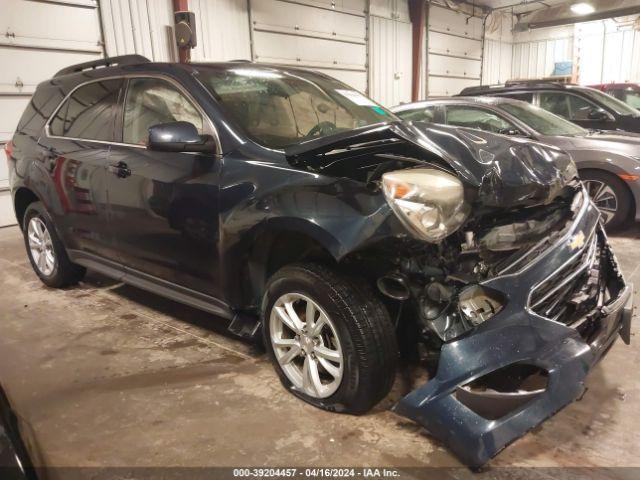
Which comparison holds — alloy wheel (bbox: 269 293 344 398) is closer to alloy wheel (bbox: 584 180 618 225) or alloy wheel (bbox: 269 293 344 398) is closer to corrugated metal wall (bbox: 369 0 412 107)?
alloy wheel (bbox: 584 180 618 225)

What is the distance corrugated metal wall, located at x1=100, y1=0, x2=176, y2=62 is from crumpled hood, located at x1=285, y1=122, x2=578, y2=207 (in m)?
6.00

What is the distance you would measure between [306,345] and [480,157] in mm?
1044

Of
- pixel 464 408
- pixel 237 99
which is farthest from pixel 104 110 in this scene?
pixel 464 408

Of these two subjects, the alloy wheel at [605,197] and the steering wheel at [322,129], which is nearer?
the steering wheel at [322,129]

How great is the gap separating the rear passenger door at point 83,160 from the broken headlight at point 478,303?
2.19m

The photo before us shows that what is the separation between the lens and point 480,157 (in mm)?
1910

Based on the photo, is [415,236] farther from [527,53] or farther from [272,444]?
[527,53]

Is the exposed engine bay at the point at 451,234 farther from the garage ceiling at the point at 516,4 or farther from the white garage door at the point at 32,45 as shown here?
the garage ceiling at the point at 516,4

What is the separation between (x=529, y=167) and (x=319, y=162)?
85cm

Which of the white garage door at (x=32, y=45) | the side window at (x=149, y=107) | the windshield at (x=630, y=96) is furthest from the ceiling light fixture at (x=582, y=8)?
the side window at (x=149, y=107)

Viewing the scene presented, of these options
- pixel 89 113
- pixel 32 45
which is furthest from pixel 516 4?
pixel 89 113

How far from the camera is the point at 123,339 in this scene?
3.02 meters

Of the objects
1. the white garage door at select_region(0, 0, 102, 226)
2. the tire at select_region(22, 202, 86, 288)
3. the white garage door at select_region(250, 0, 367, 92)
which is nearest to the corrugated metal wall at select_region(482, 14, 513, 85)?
the white garage door at select_region(250, 0, 367, 92)

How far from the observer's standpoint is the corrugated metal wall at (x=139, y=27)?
271 inches
